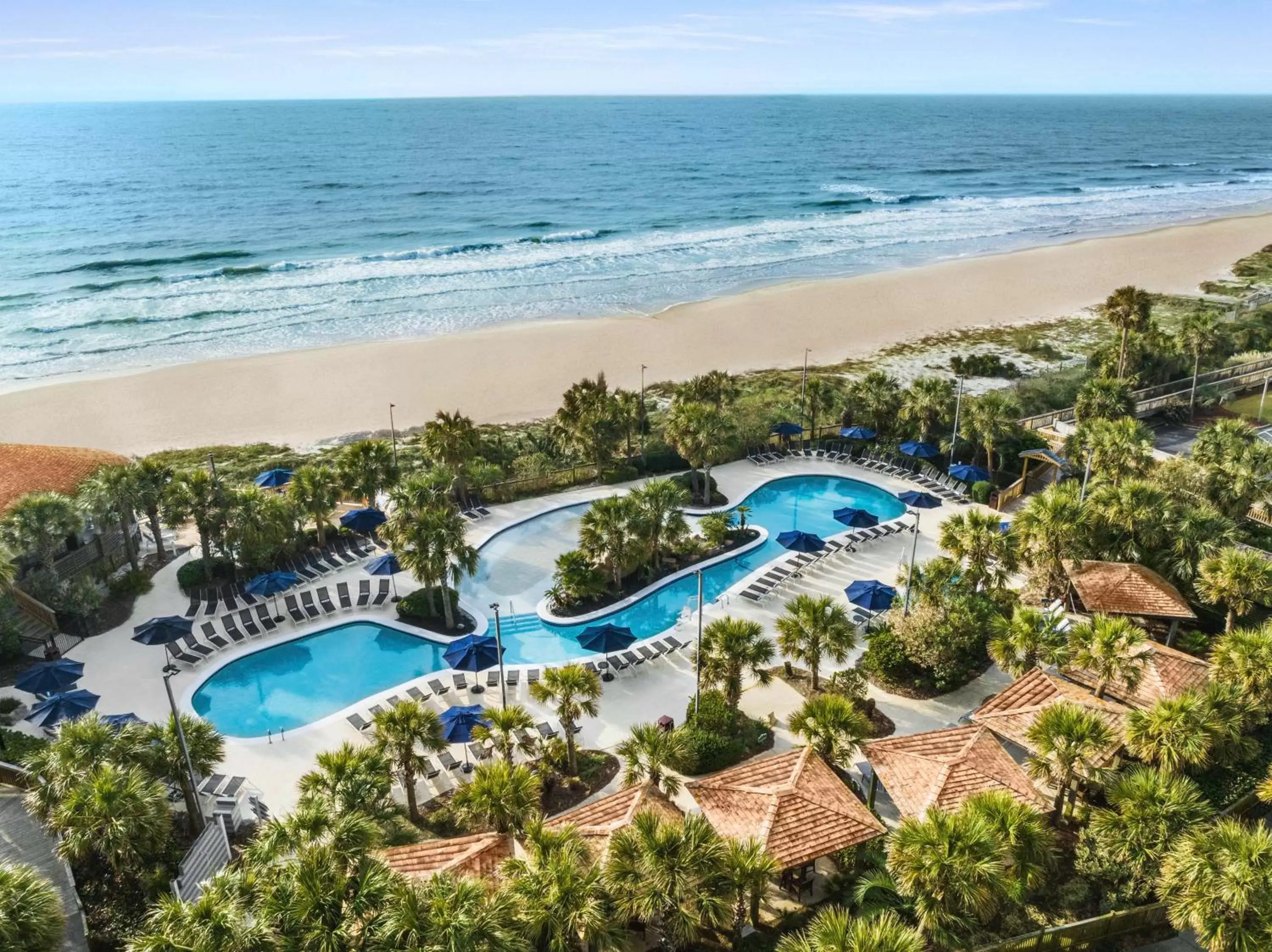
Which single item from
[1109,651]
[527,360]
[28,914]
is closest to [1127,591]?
[1109,651]

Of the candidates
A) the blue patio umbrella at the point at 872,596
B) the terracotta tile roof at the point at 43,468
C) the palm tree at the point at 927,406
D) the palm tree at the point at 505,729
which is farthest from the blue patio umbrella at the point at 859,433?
the terracotta tile roof at the point at 43,468

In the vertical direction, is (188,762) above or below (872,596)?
above

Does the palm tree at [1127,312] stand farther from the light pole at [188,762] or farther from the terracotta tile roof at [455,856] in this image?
the light pole at [188,762]

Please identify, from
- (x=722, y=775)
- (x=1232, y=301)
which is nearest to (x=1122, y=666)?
(x=722, y=775)

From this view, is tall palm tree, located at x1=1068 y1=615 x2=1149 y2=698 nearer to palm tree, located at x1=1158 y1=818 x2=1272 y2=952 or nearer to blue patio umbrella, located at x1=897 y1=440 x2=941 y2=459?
palm tree, located at x1=1158 y1=818 x2=1272 y2=952

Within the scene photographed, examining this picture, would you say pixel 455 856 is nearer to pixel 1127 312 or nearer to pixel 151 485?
pixel 151 485
